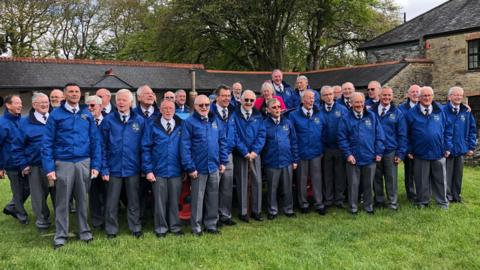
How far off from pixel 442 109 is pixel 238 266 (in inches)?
182

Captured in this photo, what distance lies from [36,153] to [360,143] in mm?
4765

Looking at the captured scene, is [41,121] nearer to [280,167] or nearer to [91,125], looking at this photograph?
[91,125]

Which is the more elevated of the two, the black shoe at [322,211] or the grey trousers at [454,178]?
the grey trousers at [454,178]

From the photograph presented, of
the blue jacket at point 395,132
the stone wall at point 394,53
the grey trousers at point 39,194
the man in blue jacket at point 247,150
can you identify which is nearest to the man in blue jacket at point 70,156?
the grey trousers at point 39,194

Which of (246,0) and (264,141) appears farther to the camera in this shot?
(246,0)

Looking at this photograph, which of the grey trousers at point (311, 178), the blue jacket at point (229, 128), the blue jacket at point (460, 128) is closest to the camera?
the blue jacket at point (229, 128)

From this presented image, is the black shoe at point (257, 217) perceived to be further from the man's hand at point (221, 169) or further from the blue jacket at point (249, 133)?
the man's hand at point (221, 169)

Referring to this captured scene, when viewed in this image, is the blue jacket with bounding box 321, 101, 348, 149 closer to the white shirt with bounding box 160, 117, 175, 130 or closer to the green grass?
the green grass

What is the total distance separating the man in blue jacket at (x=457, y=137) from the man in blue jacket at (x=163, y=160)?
4634 mm

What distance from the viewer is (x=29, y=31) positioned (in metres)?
27.6

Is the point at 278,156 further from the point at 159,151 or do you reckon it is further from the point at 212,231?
the point at 159,151

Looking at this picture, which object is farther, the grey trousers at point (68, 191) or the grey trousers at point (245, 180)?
the grey trousers at point (245, 180)

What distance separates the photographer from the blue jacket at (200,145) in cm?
A: 573

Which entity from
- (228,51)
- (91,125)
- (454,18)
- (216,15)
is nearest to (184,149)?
(91,125)
